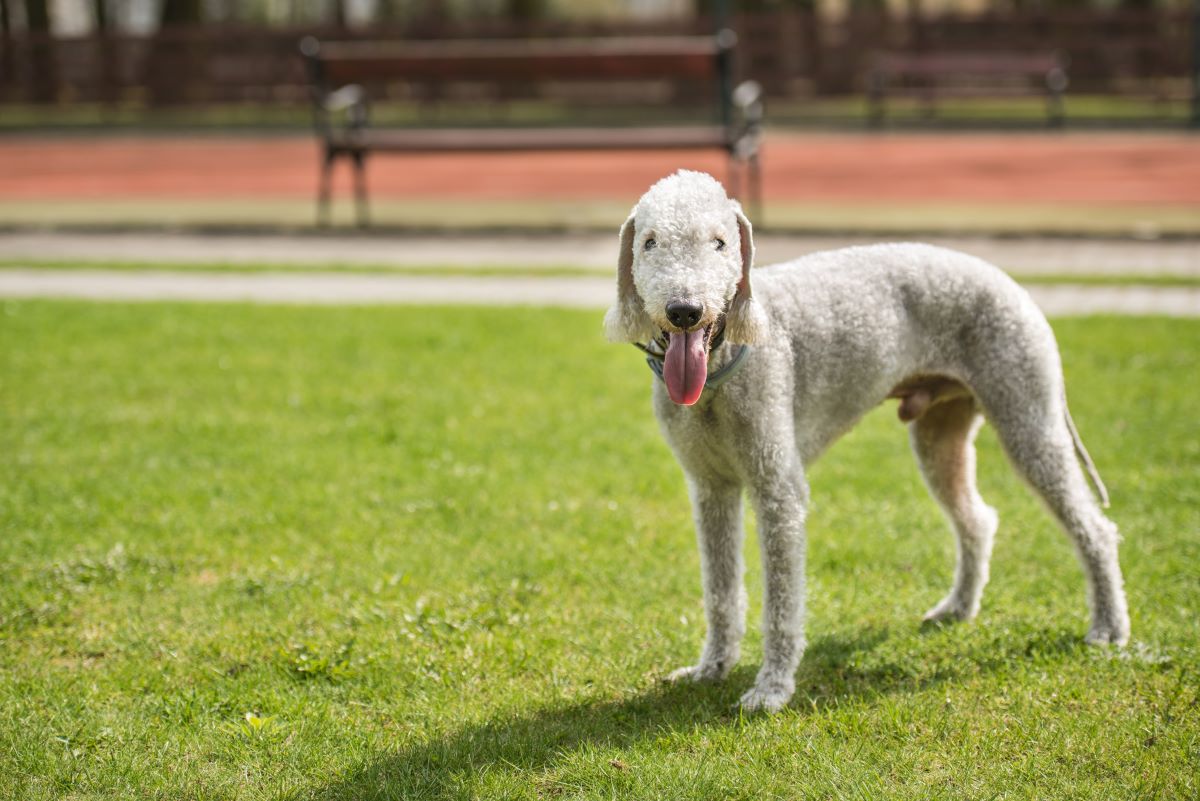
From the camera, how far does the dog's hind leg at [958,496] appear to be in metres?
4.57

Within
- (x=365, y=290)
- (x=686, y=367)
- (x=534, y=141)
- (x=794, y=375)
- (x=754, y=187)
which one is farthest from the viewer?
(x=534, y=141)

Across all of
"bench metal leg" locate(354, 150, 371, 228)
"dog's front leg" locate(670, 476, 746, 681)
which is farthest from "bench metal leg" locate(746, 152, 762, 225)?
"dog's front leg" locate(670, 476, 746, 681)

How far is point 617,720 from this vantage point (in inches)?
154

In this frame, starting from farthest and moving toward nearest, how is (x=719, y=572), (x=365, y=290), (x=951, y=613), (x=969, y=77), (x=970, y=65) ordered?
(x=969, y=77) < (x=970, y=65) < (x=365, y=290) < (x=951, y=613) < (x=719, y=572)

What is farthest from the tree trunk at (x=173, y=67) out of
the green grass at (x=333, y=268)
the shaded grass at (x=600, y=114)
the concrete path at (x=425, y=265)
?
the green grass at (x=333, y=268)

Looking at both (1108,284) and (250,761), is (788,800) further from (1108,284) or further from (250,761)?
(1108,284)

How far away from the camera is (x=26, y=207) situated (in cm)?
1536

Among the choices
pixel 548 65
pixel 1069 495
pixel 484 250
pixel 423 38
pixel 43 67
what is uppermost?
pixel 423 38

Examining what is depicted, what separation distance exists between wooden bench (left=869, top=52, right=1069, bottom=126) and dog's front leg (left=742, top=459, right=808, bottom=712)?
2090 cm

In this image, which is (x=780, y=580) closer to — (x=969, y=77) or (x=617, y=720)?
(x=617, y=720)

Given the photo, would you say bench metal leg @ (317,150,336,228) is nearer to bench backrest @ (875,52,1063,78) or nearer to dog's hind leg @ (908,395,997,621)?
dog's hind leg @ (908,395,997,621)

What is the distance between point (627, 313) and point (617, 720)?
1.23 m

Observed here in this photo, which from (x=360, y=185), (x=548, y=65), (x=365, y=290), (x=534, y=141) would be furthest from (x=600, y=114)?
(x=365, y=290)

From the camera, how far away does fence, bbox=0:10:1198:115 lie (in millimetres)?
30406
